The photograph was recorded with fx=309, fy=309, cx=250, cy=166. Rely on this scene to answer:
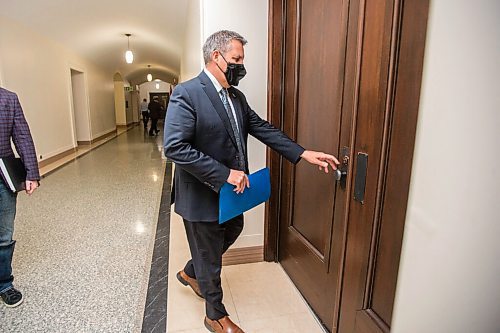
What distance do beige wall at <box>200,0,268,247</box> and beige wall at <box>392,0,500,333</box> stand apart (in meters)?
1.56

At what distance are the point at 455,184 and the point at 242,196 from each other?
930 mm

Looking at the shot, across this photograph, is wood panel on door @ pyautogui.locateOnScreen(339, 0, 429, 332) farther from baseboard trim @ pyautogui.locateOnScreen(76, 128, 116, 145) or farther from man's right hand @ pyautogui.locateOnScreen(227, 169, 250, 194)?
baseboard trim @ pyautogui.locateOnScreen(76, 128, 116, 145)

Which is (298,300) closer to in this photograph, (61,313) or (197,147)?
(197,147)

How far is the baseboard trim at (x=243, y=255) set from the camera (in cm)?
236

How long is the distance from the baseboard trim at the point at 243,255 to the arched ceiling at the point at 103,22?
397 centimetres

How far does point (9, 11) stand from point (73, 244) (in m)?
4.09

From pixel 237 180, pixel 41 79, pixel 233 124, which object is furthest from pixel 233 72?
pixel 41 79

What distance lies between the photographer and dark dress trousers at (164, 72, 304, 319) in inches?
51.7

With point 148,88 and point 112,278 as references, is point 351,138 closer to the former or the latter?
point 112,278

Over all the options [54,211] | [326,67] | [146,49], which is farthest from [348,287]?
[146,49]

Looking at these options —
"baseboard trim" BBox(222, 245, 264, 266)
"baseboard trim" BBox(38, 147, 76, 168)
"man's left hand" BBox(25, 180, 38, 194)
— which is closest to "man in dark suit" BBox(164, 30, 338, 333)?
"baseboard trim" BBox(222, 245, 264, 266)

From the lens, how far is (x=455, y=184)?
2.47 feet

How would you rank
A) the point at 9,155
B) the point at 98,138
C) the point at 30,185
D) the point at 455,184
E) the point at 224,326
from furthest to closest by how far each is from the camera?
the point at 98,138, the point at 30,185, the point at 9,155, the point at 224,326, the point at 455,184

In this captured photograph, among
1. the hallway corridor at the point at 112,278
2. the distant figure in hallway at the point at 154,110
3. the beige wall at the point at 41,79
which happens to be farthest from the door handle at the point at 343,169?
the distant figure in hallway at the point at 154,110
